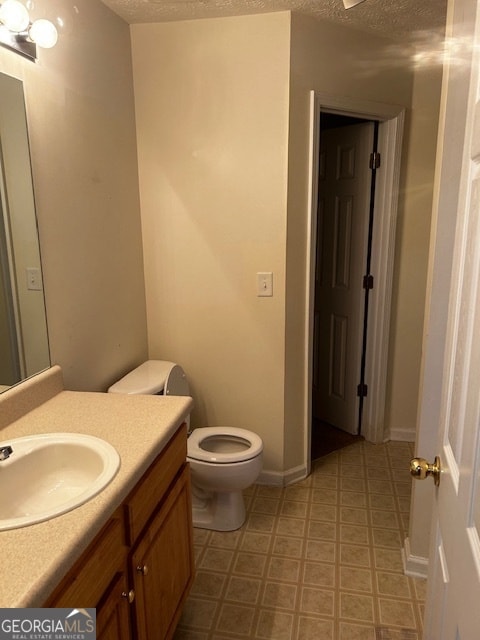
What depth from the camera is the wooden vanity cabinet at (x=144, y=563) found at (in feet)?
3.44

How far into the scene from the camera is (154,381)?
2.23 m

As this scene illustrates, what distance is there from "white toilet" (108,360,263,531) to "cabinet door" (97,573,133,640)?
95 centimetres

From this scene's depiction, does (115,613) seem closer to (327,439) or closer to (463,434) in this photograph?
(463,434)

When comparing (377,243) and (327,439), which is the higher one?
(377,243)

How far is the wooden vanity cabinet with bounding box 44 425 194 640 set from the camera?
1.05 metres

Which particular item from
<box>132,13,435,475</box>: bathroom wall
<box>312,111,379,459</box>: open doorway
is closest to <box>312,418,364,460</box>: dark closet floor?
<box>312,111,379,459</box>: open doorway

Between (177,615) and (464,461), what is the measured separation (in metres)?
1.24

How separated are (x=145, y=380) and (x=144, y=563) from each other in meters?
1.02

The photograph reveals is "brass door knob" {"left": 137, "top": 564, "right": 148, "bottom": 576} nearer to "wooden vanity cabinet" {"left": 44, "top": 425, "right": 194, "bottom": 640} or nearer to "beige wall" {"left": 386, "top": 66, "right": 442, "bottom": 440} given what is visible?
"wooden vanity cabinet" {"left": 44, "top": 425, "right": 194, "bottom": 640}

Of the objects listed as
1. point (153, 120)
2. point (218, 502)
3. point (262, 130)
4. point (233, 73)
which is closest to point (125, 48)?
point (153, 120)

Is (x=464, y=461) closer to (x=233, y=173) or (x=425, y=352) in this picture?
(x=425, y=352)

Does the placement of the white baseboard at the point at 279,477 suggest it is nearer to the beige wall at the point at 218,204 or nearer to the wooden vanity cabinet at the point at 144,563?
the beige wall at the point at 218,204

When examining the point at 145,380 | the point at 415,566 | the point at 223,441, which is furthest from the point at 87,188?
the point at 415,566

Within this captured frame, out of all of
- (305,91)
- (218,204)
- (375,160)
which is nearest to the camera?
(305,91)
